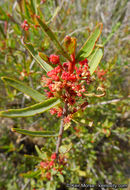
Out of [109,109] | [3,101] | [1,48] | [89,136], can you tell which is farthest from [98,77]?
[3,101]

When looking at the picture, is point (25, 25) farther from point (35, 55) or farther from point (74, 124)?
point (74, 124)

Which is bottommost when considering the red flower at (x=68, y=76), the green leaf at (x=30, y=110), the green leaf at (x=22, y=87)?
the green leaf at (x=30, y=110)

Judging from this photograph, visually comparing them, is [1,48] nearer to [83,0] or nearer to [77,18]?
[77,18]

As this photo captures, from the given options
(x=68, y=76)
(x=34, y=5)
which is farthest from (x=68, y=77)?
(x=34, y=5)

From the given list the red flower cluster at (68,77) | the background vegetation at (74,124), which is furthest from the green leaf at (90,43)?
the background vegetation at (74,124)

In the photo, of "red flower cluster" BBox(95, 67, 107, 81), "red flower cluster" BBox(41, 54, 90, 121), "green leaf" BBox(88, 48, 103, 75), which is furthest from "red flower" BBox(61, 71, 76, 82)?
"red flower cluster" BBox(95, 67, 107, 81)

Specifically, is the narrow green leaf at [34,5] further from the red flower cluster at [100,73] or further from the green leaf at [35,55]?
the red flower cluster at [100,73]

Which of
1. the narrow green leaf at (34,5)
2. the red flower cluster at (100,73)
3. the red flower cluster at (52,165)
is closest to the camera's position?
the red flower cluster at (52,165)

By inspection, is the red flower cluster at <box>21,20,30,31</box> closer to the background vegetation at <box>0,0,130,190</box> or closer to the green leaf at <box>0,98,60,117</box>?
the background vegetation at <box>0,0,130,190</box>
